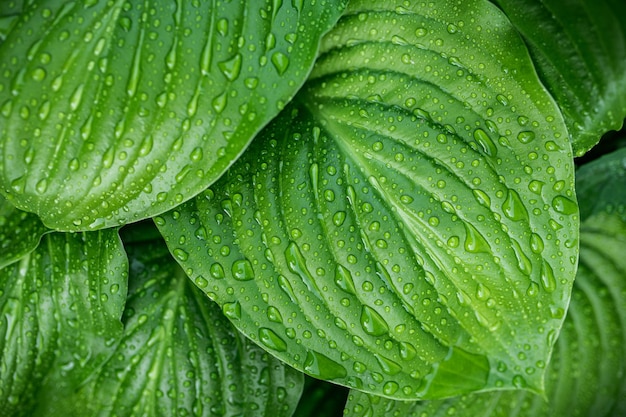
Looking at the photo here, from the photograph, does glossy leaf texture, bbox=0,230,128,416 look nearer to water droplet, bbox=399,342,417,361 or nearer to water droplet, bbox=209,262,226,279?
water droplet, bbox=209,262,226,279

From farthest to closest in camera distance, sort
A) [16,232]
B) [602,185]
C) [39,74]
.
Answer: [602,185] → [16,232] → [39,74]

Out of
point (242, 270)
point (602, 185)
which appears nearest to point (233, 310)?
point (242, 270)

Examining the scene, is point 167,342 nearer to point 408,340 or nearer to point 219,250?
point 219,250

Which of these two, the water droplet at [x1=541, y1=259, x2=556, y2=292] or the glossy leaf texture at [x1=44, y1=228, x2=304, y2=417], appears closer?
the water droplet at [x1=541, y1=259, x2=556, y2=292]

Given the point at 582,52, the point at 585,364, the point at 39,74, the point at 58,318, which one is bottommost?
the point at 585,364

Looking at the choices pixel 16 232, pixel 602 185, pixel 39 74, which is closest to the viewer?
pixel 39 74

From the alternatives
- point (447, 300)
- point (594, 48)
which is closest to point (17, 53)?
point (447, 300)

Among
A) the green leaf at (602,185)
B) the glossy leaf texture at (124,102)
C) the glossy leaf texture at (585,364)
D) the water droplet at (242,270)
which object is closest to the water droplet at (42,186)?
the glossy leaf texture at (124,102)

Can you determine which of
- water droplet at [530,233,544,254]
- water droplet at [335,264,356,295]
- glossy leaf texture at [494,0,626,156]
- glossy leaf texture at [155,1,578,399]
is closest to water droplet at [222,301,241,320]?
glossy leaf texture at [155,1,578,399]

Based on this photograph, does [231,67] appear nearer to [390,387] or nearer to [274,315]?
[274,315]
